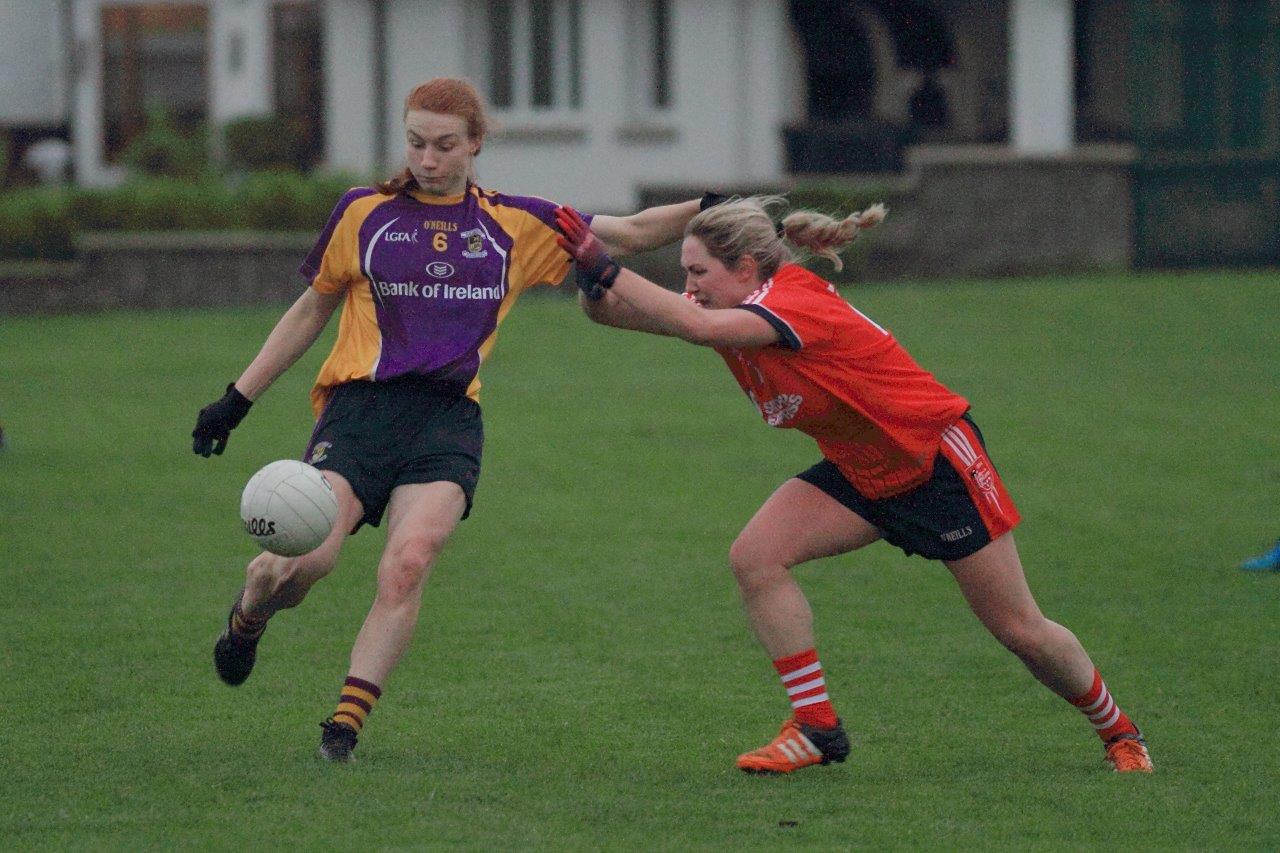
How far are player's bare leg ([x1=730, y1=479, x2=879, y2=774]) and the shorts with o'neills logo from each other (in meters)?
0.09

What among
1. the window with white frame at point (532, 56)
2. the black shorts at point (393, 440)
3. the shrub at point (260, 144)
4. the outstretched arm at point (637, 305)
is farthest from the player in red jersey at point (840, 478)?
the shrub at point (260, 144)

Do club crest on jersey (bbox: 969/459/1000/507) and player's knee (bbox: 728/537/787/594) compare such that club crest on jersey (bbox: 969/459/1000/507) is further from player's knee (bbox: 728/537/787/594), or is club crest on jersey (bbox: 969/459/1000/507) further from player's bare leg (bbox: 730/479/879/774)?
player's knee (bbox: 728/537/787/594)

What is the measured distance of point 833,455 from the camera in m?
5.98

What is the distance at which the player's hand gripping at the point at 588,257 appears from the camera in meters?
5.35

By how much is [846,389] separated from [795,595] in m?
0.67

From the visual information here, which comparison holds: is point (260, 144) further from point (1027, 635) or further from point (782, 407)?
point (1027, 635)

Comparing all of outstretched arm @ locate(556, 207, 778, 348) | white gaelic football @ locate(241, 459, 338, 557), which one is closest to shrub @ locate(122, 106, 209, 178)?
white gaelic football @ locate(241, 459, 338, 557)

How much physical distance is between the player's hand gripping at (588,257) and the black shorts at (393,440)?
91 centimetres

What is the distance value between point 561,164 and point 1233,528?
1671 cm

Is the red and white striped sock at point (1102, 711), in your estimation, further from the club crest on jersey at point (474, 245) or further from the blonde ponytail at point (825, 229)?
the club crest on jersey at point (474, 245)

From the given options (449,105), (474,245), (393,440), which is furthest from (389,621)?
(449,105)

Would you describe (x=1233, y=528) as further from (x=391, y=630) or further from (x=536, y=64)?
(x=536, y=64)

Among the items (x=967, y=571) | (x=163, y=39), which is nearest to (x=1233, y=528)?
(x=967, y=571)

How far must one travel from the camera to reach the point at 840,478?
19.9 feet
